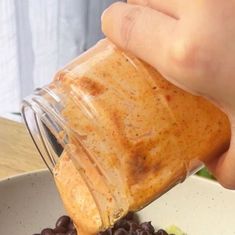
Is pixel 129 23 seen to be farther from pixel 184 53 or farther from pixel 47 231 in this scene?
pixel 47 231

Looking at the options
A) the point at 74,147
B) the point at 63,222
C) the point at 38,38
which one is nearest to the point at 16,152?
the point at 63,222

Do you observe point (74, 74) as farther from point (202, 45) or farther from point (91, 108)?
point (202, 45)

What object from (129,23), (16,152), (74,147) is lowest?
(16,152)

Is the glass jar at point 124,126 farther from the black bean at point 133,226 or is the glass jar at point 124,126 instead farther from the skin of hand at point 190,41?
the black bean at point 133,226

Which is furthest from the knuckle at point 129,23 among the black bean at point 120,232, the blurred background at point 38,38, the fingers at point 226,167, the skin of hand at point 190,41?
the blurred background at point 38,38

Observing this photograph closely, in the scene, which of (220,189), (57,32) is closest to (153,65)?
(220,189)
